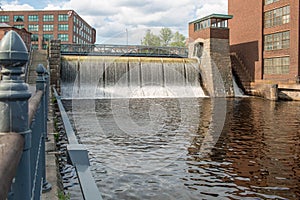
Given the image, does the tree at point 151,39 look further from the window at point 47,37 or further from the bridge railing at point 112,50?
the bridge railing at point 112,50

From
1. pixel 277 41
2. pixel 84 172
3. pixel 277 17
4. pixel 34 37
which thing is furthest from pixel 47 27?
pixel 84 172

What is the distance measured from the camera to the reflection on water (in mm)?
6246

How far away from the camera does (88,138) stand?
10.6 m

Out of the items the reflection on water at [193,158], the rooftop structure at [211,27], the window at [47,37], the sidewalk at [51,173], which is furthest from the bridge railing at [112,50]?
the window at [47,37]

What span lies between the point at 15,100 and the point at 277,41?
33805 millimetres

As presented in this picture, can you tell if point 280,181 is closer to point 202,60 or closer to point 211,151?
point 211,151

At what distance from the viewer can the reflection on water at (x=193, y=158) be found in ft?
20.5

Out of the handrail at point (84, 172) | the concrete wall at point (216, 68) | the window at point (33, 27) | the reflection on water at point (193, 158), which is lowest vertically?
the reflection on water at point (193, 158)

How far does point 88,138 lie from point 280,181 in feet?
19.1

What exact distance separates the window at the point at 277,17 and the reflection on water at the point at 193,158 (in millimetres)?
19742

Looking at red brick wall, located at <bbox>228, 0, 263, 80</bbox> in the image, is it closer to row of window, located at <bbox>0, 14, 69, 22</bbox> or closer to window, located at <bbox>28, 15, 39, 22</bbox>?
row of window, located at <bbox>0, 14, 69, 22</bbox>

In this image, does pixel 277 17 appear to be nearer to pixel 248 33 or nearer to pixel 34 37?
pixel 248 33

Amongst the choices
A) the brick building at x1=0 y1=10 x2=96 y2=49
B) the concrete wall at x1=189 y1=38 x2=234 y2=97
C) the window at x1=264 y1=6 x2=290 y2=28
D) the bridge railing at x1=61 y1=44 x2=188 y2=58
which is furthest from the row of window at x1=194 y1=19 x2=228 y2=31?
the brick building at x1=0 y1=10 x2=96 y2=49

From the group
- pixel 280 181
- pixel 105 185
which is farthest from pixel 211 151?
pixel 105 185
